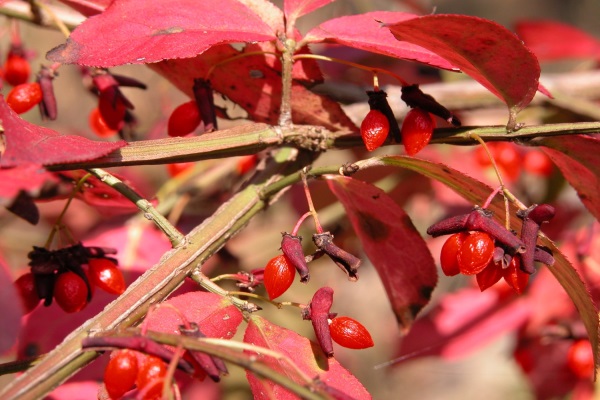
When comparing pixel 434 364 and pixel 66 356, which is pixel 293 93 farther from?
pixel 434 364

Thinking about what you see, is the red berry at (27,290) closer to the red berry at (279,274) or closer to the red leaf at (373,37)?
the red berry at (279,274)

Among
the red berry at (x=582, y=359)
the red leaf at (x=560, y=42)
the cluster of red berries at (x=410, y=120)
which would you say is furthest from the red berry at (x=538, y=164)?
the cluster of red berries at (x=410, y=120)

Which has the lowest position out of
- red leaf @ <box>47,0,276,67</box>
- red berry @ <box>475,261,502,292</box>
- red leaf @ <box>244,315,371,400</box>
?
red leaf @ <box>244,315,371,400</box>

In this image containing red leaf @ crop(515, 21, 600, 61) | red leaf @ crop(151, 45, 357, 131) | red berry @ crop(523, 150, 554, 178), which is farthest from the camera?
red leaf @ crop(515, 21, 600, 61)

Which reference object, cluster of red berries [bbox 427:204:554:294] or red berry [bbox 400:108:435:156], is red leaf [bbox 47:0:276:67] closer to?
red berry [bbox 400:108:435:156]

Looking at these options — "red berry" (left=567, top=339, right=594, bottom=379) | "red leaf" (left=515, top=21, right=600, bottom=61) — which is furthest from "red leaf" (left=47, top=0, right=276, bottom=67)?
"red leaf" (left=515, top=21, right=600, bottom=61)

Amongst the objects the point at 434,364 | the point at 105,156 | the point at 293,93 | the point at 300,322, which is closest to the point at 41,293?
the point at 105,156
